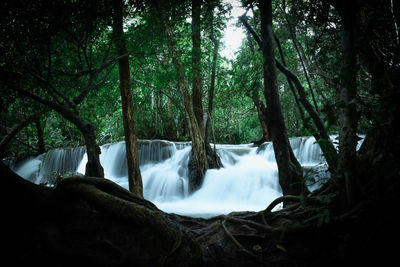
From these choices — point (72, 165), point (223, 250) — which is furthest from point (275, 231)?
point (72, 165)

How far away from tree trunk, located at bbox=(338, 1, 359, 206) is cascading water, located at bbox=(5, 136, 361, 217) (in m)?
5.49

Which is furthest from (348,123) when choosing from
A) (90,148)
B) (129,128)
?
(129,128)

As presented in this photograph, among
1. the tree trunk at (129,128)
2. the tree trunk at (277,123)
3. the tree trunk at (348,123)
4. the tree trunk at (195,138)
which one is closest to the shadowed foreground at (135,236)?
the tree trunk at (348,123)

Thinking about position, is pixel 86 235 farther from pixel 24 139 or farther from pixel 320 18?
pixel 24 139

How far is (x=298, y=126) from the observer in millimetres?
17797

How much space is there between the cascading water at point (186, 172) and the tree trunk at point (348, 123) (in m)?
5.49

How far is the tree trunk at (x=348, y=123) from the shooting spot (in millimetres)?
2145

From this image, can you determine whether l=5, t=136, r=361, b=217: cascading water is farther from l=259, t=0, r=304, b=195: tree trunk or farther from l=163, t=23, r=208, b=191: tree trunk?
l=259, t=0, r=304, b=195: tree trunk

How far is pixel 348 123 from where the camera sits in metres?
2.37

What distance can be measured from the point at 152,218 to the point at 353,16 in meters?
3.02

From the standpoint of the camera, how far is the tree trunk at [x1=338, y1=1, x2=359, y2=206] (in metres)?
2.14

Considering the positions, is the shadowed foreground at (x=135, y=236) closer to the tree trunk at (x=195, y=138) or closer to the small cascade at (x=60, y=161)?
the tree trunk at (x=195, y=138)

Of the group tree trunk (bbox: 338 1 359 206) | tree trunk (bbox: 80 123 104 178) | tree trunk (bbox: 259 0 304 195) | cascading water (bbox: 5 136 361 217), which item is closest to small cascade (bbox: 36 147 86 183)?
cascading water (bbox: 5 136 361 217)

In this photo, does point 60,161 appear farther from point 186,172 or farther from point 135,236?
point 135,236
